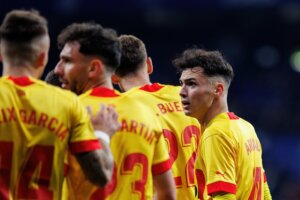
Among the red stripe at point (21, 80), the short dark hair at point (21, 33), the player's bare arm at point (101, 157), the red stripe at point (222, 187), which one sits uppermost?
the short dark hair at point (21, 33)

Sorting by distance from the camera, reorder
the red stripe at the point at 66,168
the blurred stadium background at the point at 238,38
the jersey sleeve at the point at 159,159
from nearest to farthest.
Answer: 1. the red stripe at the point at 66,168
2. the jersey sleeve at the point at 159,159
3. the blurred stadium background at the point at 238,38

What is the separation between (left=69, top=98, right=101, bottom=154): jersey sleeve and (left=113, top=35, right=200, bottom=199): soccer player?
155cm

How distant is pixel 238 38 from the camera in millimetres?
20906

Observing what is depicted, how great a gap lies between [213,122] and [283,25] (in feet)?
48.7

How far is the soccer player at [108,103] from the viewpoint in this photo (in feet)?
15.9

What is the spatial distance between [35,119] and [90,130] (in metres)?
0.33

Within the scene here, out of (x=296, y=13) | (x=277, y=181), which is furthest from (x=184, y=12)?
(x=277, y=181)

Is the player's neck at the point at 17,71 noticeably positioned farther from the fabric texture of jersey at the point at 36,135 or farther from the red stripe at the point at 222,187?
the red stripe at the point at 222,187

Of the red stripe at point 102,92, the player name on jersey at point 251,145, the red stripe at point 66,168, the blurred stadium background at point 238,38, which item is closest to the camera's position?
the red stripe at point 66,168

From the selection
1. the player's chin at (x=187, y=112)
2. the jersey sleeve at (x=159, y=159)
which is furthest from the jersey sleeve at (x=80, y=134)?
the player's chin at (x=187, y=112)

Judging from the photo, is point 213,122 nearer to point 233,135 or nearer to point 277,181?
point 233,135

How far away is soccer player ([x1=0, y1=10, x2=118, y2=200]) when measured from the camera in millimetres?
4348

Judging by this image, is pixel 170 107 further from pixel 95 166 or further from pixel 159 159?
pixel 95 166

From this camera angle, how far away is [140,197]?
5.03 m
